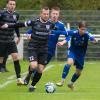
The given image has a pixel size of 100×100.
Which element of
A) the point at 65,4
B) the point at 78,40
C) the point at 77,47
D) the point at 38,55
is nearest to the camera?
the point at 38,55

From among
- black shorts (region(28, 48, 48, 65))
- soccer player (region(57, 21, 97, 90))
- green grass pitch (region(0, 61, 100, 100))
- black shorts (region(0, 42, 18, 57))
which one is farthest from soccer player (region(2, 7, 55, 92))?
black shorts (region(0, 42, 18, 57))

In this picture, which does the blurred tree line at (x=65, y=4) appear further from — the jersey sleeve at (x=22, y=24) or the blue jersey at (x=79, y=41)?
the jersey sleeve at (x=22, y=24)

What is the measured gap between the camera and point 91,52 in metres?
27.8

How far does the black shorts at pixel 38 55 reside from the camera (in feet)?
46.9

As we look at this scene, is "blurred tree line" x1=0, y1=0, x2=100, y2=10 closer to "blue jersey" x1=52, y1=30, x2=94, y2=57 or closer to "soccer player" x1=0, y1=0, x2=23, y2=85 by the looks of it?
"soccer player" x1=0, y1=0, x2=23, y2=85

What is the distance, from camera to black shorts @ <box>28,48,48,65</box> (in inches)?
563

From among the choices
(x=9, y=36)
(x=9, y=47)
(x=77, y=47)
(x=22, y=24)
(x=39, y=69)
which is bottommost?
(x=39, y=69)

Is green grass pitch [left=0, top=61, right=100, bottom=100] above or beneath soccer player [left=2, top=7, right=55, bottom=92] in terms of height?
beneath

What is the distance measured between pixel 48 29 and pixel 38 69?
954 millimetres

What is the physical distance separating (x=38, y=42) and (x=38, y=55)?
1.03ft

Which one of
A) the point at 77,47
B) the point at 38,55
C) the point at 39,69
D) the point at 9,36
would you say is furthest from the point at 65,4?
the point at 39,69

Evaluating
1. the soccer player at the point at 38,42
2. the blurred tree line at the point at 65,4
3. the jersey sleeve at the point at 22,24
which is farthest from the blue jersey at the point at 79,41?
the blurred tree line at the point at 65,4

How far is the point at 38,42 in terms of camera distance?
14.4 m

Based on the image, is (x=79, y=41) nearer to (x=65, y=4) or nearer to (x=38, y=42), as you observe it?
(x=38, y=42)
